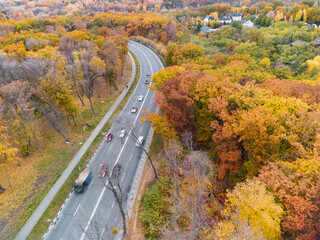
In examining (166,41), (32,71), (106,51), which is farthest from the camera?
(166,41)

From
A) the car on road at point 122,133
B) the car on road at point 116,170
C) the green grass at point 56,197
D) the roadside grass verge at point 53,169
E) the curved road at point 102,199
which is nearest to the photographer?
the curved road at point 102,199

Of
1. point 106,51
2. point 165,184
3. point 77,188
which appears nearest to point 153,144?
point 165,184

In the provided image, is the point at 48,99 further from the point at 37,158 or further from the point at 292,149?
the point at 292,149

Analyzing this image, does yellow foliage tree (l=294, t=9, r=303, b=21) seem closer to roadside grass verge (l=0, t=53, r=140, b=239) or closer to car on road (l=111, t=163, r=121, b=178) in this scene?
roadside grass verge (l=0, t=53, r=140, b=239)

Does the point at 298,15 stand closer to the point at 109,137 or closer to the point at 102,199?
the point at 109,137

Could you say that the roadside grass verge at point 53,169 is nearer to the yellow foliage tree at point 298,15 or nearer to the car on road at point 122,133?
the car on road at point 122,133

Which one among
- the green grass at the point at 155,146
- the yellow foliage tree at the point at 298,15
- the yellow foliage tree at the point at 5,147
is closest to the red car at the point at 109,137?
the green grass at the point at 155,146
